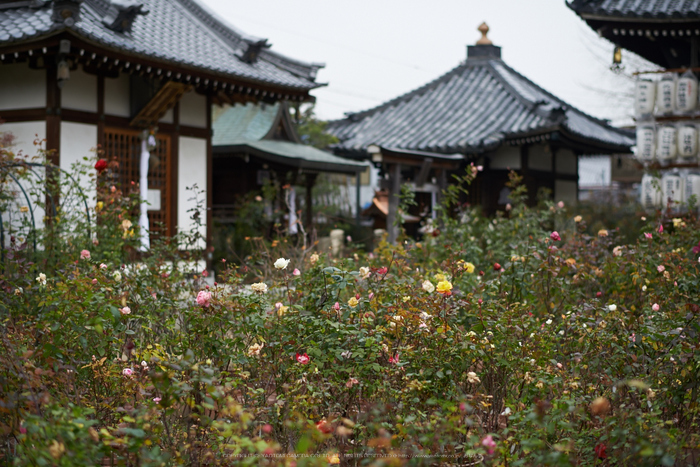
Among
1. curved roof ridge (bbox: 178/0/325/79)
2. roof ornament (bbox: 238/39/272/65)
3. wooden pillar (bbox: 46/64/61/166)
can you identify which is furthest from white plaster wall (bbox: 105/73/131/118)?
curved roof ridge (bbox: 178/0/325/79)

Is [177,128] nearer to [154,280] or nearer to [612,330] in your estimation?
[154,280]

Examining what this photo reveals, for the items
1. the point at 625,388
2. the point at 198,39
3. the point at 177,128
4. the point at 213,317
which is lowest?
the point at 625,388

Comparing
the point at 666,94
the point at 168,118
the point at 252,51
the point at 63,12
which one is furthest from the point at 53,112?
the point at 666,94

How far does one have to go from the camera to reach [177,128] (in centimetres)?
1002

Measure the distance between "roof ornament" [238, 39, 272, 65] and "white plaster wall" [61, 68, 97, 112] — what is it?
2645 mm

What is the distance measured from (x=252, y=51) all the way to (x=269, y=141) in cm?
556

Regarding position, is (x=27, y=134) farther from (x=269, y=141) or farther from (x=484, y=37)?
(x=484, y=37)

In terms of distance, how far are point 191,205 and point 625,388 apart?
8.36 metres

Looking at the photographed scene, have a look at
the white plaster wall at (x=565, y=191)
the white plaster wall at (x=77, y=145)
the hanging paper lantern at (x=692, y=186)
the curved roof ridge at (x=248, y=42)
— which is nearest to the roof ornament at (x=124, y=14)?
the white plaster wall at (x=77, y=145)

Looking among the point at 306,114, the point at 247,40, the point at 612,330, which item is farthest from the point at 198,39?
the point at 306,114

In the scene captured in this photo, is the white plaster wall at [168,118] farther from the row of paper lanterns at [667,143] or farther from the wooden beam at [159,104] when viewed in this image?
the row of paper lanterns at [667,143]

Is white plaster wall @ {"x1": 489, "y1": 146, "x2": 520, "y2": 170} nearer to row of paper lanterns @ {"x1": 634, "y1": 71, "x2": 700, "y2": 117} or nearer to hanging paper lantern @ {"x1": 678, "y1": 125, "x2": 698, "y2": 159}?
row of paper lanterns @ {"x1": 634, "y1": 71, "x2": 700, "y2": 117}

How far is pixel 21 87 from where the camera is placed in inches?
332

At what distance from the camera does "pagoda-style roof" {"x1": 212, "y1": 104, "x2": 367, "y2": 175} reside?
556 inches
